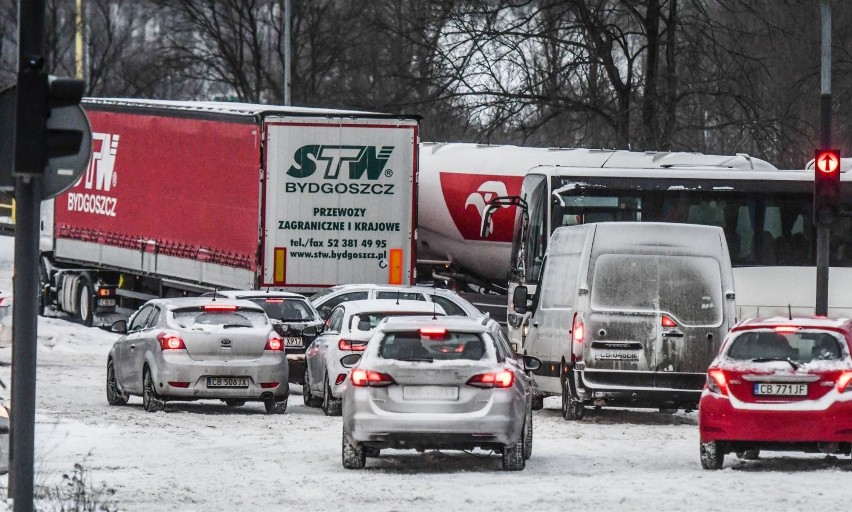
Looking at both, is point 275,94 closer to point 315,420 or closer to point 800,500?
point 315,420

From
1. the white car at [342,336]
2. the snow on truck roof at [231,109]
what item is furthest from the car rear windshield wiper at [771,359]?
the snow on truck roof at [231,109]

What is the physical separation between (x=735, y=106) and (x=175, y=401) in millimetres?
22090

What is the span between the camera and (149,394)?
21.2 m

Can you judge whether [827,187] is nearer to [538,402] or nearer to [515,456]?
[538,402]

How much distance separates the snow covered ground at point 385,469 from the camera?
515 inches

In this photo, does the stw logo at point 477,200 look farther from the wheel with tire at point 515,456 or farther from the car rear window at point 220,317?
the wheel with tire at point 515,456

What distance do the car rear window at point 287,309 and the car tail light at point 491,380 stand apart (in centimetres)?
973

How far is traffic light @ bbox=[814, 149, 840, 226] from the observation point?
25.8 metres

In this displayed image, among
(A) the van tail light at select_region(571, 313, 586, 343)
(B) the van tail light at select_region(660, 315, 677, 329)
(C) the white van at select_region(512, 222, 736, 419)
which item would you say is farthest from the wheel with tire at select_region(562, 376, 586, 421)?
(B) the van tail light at select_region(660, 315, 677, 329)

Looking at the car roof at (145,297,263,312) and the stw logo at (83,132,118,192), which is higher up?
the stw logo at (83,132,118,192)

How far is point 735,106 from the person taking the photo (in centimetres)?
4231

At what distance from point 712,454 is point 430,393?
8.02ft

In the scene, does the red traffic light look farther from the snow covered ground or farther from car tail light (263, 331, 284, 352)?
car tail light (263, 331, 284, 352)

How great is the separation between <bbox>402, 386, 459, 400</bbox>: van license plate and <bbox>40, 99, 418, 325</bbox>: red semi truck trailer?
1512cm
